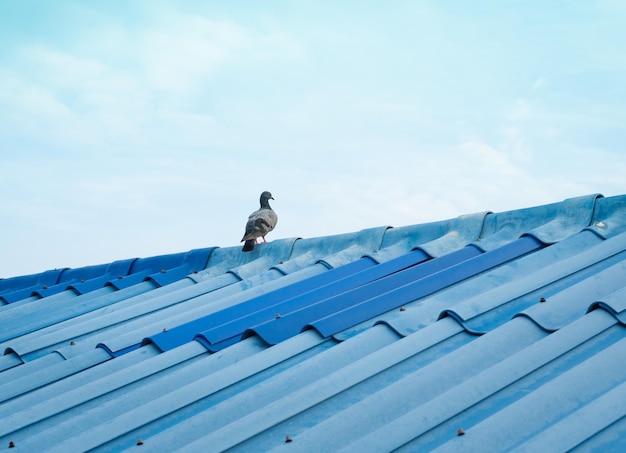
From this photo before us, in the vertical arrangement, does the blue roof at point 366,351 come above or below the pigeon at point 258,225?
below

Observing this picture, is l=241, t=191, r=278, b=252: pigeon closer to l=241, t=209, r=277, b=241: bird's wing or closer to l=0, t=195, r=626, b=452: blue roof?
l=241, t=209, r=277, b=241: bird's wing

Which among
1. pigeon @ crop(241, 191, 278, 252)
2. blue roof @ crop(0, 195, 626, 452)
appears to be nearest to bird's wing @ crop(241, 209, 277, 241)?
pigeon @ crop(241, 191, 278, 252)

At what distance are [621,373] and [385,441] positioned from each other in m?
0.71

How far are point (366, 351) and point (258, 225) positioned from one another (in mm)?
3104

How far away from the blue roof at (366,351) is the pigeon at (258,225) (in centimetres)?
57

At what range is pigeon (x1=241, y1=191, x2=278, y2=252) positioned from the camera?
594cm

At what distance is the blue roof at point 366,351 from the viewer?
2396 mm

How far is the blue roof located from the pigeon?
1.89 ft

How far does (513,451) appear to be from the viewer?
2.09 m

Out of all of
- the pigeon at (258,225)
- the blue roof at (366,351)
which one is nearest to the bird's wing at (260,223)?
the pigeon at (258,225)

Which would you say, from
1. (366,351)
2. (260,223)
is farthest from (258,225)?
(366,351)

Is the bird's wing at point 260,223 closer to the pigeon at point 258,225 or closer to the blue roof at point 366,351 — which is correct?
the pigeon at point 258,225

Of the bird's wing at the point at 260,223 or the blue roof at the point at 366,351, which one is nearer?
the blue roof at the point at 366,351

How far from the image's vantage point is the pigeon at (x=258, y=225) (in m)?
5.94
